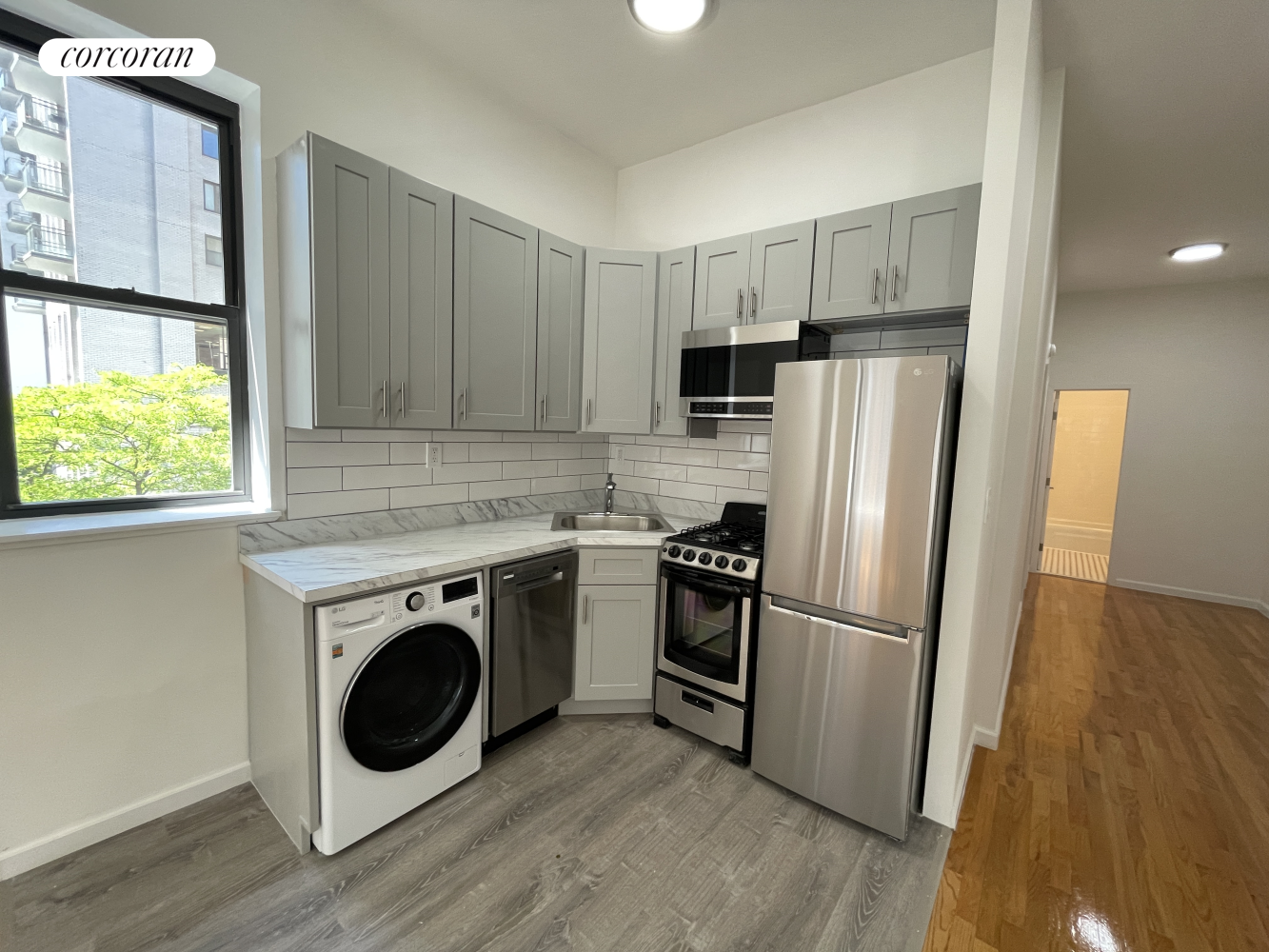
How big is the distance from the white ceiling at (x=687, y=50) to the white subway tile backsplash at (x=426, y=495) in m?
2.01

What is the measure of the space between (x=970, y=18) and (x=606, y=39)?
1.45 metres

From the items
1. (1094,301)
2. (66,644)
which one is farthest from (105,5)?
(1094,301)

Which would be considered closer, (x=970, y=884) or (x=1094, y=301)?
(x=970, y=884)

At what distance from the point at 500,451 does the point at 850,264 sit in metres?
1.97

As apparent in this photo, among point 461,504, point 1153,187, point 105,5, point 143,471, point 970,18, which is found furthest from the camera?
point 1153,187

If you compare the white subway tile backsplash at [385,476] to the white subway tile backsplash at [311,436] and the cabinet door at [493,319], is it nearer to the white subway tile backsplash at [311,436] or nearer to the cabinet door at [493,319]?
the white subway tile backsplash at [311,436]

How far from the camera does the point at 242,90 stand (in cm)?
205

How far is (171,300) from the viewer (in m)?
2.00

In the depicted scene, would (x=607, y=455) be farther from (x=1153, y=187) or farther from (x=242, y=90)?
(x=1153, y=187)

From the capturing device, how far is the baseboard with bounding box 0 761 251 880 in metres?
1.71

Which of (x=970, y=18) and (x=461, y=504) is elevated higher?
(x=970, y=18)

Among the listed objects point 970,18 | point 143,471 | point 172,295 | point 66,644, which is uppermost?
point 970,18

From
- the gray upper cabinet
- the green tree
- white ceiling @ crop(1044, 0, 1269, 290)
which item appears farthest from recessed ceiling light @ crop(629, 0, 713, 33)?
the green tree

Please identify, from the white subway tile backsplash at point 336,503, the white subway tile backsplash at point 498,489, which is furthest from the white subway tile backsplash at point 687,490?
the white subway tile backsplash at point 336,503
